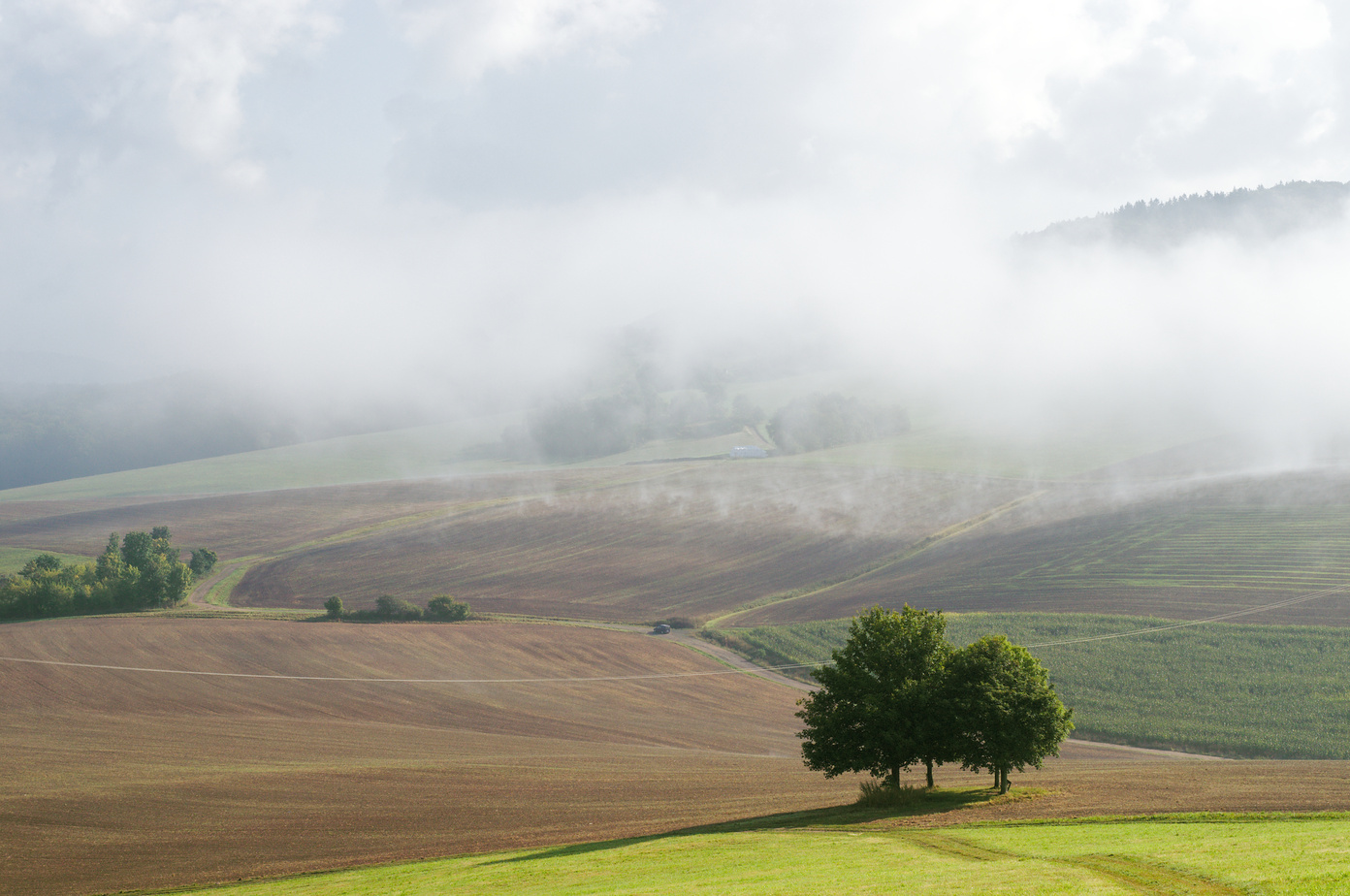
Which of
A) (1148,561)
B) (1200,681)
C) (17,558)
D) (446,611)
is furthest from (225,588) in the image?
(1148,561)

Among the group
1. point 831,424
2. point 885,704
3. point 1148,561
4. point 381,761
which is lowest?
point 381,761

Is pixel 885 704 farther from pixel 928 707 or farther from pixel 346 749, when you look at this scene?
pixel 346 749

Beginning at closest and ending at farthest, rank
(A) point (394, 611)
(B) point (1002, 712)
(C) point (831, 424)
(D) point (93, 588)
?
(B) point (1002, 712) → (A) point (394, 611) → (D) point (93, 588) → (C) point (831, 424)

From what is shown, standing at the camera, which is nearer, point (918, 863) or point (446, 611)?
point (918, 863)

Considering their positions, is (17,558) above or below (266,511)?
below

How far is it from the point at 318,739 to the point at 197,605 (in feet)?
160

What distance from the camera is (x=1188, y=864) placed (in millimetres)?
17500

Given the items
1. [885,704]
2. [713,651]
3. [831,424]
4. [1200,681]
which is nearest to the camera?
[885,704]

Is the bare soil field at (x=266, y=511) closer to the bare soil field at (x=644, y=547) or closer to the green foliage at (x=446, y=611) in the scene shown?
the bare soil field at (x=644, y=547)

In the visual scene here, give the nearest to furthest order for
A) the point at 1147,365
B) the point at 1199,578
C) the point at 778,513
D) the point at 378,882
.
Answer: the point at 378,882, the point at 1199,578, the point at 778,513, the point at 1147,365

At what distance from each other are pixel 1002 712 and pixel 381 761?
2687cm

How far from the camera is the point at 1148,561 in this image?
77500 mm

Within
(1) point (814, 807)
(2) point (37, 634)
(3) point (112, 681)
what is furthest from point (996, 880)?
(2) point (37, 634)

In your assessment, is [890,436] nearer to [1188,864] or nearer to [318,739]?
[318,739]
